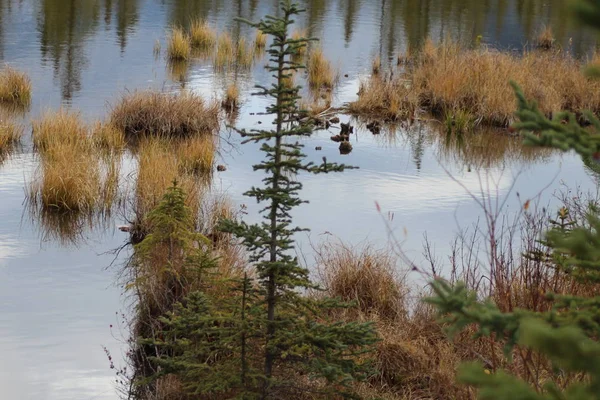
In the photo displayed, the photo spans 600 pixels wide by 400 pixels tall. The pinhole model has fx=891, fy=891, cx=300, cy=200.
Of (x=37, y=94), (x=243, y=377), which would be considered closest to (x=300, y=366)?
(x=243, y=377)

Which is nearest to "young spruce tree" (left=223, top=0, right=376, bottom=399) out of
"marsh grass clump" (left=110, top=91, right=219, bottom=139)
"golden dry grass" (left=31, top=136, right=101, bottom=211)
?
"golden dry grass" (left=31, top=136, right=101, bottom=211)

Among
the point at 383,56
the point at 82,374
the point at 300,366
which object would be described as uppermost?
the point at 383,56

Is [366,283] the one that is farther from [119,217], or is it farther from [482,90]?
[482,90]

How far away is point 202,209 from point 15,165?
3060 millimetres

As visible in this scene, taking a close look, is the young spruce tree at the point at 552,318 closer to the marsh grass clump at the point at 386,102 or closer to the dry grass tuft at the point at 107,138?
the dry grass tuft at the point at 107,138

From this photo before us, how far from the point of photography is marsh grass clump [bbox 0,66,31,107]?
42.6 ft

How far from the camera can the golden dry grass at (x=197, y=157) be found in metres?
9.76

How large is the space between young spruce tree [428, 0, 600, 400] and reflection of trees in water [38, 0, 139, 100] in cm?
1216

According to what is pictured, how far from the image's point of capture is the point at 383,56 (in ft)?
64.0

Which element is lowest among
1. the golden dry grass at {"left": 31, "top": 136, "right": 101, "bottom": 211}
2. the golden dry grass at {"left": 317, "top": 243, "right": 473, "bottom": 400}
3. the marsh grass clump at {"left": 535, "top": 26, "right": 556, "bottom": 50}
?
the golden dry grass at {"left": 317, "top": 243, "right": 473, "bottom": 400}

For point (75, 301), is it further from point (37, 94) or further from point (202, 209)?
point (37, 94)

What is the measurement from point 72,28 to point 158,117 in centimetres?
1001

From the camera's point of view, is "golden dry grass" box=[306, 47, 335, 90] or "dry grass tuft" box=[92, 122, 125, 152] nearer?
"dry grass tuft" box=[92, 122, 125, 152]

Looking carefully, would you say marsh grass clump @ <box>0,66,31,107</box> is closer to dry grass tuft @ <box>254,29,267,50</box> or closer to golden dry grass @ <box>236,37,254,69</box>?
golden dry grass @ <box>236,37,254,69</box>
